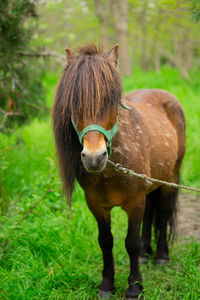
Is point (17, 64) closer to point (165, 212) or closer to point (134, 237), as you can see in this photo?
point (165, 212)

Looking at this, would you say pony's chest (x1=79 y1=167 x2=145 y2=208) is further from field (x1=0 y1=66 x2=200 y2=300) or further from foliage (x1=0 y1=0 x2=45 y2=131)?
foliage (x1=0 y1=0 x2=45 y2=131)

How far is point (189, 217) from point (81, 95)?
3204mm

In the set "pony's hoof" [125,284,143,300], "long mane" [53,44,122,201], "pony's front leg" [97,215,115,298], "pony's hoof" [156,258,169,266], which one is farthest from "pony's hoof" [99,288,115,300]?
"long mane" [53,44,122,201]

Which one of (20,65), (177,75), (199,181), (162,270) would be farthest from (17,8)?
(177,75)

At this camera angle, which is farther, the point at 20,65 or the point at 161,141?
the point at 20,65

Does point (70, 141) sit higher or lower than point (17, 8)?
lower

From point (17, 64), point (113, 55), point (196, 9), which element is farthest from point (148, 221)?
point (17, 64)

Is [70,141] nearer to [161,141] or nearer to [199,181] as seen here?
[161,141]

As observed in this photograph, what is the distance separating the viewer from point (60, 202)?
4488mm

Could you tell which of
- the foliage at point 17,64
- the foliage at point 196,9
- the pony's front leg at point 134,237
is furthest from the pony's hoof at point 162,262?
the foliage at point 196,9

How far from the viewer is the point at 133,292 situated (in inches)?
109

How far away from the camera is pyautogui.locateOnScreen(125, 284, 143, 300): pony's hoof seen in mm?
2748

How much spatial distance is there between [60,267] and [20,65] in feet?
10.2

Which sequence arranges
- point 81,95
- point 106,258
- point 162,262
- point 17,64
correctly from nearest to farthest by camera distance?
point 81,95 → point 106,258 → point 162,262 → point 17,64
